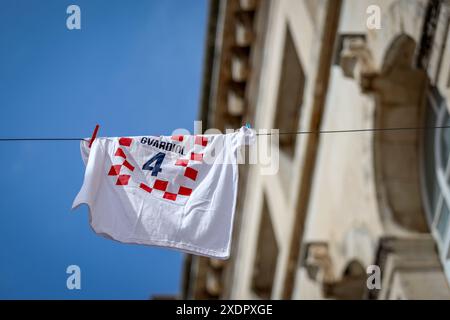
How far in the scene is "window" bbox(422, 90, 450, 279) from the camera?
15477mm

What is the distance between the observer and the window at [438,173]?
15477 mm

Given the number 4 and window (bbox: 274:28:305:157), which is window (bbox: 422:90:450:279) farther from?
window (bbox: 274:28:305:157)

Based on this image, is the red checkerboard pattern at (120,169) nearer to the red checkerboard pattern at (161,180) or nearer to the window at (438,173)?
the red checkerboard pattern at (161,180)

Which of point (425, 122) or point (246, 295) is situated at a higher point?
point (425, 122)

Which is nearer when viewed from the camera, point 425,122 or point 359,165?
point 425,122

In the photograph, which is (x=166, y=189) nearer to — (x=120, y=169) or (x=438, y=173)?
(x=120, y=169)

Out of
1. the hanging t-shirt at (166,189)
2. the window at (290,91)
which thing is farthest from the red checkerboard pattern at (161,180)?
the window at (290,91)

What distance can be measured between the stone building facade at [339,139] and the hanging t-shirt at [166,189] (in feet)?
8.37

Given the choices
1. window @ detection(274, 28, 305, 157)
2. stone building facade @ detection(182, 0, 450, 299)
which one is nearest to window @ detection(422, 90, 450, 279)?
stone building facade @ detection(182, 0, 450, 299)

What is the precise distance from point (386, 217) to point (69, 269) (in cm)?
499
